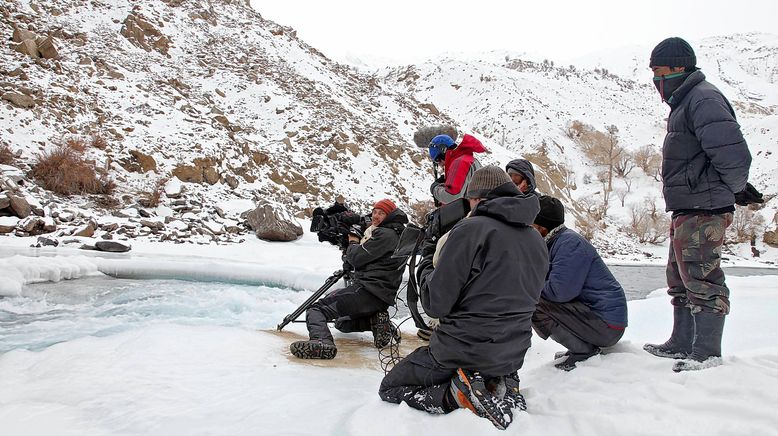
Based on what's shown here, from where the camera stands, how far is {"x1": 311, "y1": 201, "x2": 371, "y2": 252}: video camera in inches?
165

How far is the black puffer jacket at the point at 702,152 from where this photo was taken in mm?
2156

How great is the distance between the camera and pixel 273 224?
1056cm

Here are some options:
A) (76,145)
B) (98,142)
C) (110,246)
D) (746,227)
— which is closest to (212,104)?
(98,142)

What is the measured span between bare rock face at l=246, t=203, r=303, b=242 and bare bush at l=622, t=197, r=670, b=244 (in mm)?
23105

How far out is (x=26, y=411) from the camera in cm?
197

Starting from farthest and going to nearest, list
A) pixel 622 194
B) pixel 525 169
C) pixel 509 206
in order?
pixel 622 194
pixel 525 169
pixel 509 206

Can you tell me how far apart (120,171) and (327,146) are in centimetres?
860

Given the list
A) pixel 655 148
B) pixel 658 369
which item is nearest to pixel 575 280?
pixel 658 369

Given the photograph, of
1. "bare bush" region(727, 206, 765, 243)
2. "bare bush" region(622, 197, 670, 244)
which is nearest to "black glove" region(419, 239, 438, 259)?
"bare bush" region(727, 206, 765, 243)

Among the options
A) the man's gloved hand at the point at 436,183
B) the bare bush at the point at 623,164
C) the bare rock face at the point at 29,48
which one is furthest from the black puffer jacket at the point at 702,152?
the bare bush at the point at 623,164

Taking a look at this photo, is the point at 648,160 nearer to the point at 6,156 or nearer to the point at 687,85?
the point at 687,85

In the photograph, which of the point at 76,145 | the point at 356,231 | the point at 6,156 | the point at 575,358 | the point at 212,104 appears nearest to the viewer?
the point at 575,358

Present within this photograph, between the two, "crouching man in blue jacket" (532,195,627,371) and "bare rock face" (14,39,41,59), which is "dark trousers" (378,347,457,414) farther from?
"bare rock face" (14,39,41,59)

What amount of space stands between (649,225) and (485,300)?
94.4 feet
